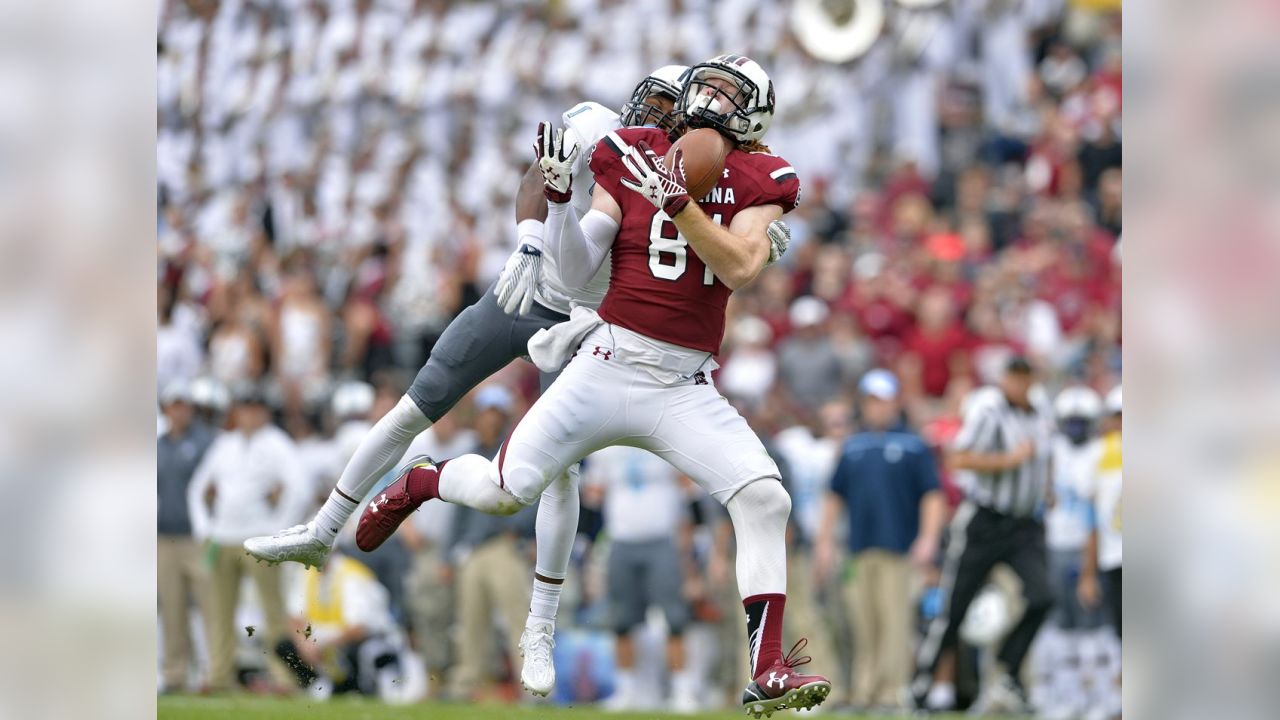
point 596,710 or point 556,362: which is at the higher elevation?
point 556,362

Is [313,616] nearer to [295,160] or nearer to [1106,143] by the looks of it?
[295,160]

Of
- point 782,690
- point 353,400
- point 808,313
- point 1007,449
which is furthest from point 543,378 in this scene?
point 808,313

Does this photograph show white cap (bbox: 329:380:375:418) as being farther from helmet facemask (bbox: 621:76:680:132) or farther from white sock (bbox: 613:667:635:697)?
helmet facemask (bbox: 621:76:680:132)

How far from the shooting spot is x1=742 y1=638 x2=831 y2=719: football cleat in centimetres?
581

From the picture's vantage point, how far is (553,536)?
7000mm

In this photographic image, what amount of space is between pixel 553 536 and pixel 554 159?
1.78 metres

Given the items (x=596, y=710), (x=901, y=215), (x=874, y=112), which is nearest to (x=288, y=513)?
(x=596, y=710)

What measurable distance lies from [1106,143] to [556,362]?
31.2ft

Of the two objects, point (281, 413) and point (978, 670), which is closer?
point (978, 670)

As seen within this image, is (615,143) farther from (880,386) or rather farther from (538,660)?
(880,386)

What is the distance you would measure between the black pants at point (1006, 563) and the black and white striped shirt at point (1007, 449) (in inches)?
3.5

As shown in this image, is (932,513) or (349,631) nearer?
(932,513)

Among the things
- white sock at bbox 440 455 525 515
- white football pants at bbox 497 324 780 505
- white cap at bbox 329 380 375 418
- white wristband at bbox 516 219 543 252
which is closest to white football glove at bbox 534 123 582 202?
white wristband at bbox 516 219 543 252
